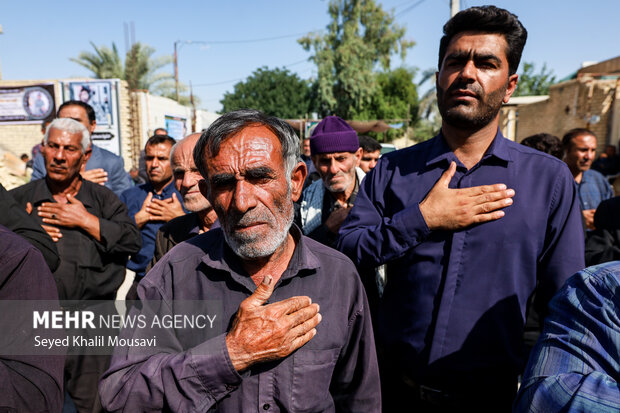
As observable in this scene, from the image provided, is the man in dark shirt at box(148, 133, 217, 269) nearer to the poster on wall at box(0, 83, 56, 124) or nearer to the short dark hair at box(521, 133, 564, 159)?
the short dark hair at box(521, 133, 564, 159)

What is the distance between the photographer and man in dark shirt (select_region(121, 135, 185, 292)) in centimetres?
321

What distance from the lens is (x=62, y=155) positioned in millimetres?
2818

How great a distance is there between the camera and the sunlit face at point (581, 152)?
426cm

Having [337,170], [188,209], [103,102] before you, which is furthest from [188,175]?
[103,102]

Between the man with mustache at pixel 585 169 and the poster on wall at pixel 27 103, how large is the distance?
1659 centimetres

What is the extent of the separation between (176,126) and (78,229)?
18.8 metres

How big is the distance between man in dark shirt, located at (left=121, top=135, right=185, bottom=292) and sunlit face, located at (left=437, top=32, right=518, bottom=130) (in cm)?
225

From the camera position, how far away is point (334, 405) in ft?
5.09

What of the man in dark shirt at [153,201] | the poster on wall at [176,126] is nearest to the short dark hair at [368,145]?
the man in dark shirt at [153,201]

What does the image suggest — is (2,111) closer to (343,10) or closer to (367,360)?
(367,360)

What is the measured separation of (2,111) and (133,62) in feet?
34.8

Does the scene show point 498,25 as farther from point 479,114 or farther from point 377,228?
point 377,228

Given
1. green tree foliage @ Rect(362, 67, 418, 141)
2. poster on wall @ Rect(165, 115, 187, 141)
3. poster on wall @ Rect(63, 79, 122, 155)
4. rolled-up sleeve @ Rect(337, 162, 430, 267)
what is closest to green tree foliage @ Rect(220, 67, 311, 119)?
green tree foliage @ Rect(362, 67, 418, 141)

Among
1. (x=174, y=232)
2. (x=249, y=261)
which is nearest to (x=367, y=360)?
(x=249, y=261)
